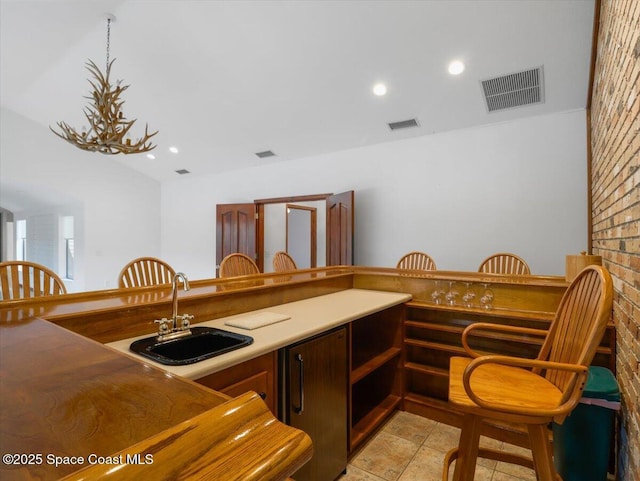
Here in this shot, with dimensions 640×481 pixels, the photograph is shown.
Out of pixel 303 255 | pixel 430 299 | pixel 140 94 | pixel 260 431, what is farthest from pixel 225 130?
pixel 260 431

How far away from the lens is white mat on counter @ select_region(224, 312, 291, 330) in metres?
1.65

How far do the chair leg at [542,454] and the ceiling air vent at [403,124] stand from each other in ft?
11.8

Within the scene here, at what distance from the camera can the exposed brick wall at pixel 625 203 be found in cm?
129

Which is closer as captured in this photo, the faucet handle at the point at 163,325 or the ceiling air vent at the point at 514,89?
the faucet handle at the point at 163,325

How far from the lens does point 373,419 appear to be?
225cm

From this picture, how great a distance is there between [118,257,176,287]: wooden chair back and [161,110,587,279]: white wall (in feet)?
9.59

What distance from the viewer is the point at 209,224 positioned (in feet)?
22.7

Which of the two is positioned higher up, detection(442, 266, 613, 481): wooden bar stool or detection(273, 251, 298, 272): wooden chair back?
detection(273, 251, 298, 272): wooden chair back

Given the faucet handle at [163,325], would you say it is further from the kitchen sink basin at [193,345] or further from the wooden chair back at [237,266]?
the wooden chair back at [237,266]

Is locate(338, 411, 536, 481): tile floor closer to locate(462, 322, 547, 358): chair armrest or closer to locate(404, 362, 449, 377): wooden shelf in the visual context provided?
locate(404, 362, 449, 377): wooden shelf

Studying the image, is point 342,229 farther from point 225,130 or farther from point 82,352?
point 82,352

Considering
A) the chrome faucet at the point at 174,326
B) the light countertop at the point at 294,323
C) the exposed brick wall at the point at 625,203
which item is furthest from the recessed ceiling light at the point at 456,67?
the chrome faucet at the point at 174,326

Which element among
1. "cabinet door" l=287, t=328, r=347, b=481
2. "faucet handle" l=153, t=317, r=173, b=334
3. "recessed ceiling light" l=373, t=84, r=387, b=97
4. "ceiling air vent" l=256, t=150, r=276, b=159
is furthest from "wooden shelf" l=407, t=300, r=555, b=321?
"ceiling air vent" l=256, t=150, r=276, b=159

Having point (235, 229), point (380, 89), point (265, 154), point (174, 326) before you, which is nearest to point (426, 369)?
point (174, 326)
